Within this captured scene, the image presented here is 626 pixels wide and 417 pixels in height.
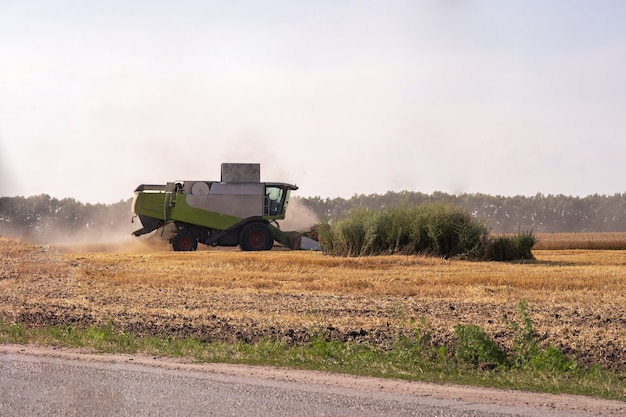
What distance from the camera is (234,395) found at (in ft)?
28.8

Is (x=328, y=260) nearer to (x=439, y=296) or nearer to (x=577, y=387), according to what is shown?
(x=439, y=296)

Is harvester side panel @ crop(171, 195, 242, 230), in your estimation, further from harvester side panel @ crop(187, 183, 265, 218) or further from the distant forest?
the distant forest

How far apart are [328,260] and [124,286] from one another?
9.65m

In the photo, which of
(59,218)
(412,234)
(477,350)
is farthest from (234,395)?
(59,218)

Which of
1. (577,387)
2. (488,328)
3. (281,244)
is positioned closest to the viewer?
(577,387)

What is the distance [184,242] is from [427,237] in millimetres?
10475

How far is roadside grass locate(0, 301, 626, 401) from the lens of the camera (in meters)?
10.1

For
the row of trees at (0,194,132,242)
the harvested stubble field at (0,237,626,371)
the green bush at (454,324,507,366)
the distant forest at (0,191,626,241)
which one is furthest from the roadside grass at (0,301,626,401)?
the row of trees at (0,194,132,242)

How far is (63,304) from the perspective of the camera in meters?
16.8

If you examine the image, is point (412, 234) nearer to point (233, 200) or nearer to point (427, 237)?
point (427, 237)

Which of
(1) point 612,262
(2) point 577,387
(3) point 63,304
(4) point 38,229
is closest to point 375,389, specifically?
(2) point 577,387

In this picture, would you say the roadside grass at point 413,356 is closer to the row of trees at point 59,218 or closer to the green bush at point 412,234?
the green bush at point 412,234

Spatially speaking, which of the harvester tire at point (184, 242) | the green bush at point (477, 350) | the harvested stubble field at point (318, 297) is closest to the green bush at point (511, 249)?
the harvested stubble field at point (318, 297)

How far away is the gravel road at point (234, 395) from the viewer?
320 inches
